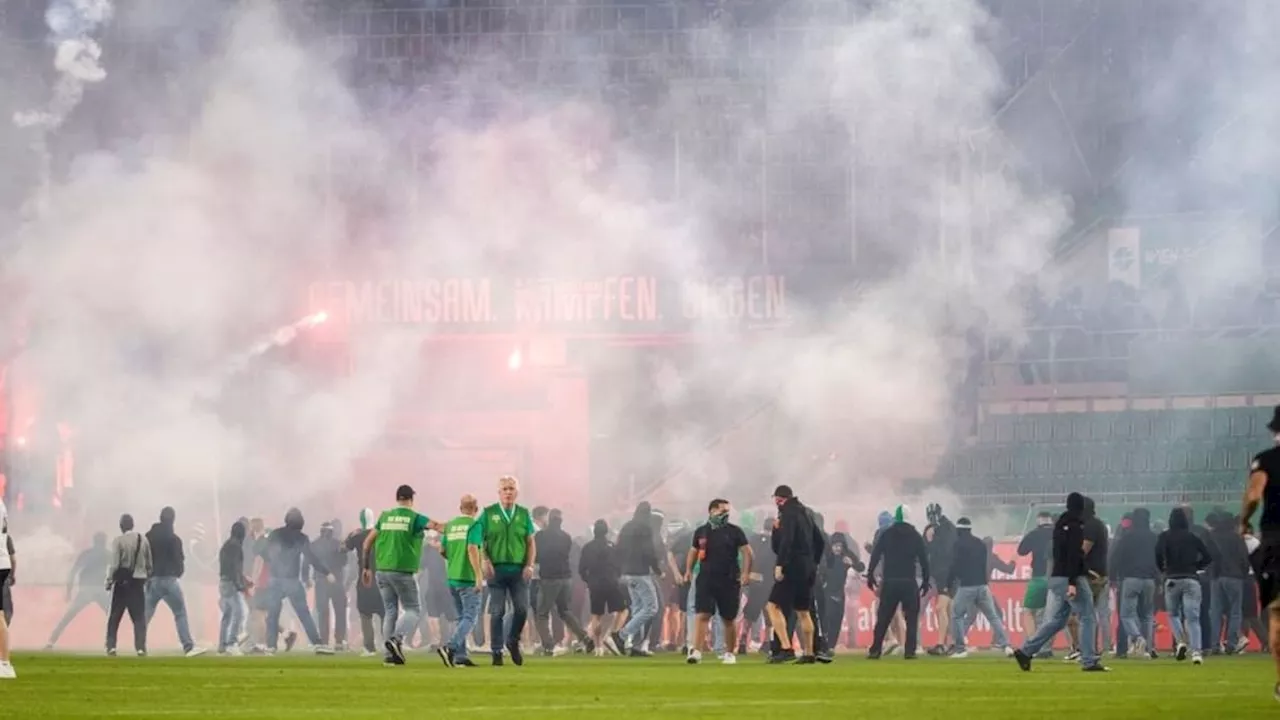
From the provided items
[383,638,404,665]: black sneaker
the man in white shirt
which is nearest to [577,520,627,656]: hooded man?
[383,638,404,665]: black sneaker

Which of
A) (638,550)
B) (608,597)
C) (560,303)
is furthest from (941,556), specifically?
(560,303)

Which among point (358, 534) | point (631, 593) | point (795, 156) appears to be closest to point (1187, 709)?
point (631, 593)

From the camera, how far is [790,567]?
22.0m

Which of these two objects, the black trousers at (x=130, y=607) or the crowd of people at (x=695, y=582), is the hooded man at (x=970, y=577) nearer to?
the crowd of people at (x=695, y=582)

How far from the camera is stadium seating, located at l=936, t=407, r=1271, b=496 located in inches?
1549

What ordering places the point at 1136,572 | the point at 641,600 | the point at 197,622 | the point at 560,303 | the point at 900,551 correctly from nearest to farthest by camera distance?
the point at 900,551 → the point at 1136,572 → the point at 641,600 → the point at 197,622 → the point at 560,303

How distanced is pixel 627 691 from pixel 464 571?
556cm

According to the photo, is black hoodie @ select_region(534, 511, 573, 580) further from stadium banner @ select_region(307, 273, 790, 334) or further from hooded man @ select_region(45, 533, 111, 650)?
stadium banner @ select_region(307, 273, 790, 334)

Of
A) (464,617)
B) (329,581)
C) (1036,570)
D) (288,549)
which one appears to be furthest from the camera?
(329,581)

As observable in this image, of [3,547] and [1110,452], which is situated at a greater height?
[1110,452]

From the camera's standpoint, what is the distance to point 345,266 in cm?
4697

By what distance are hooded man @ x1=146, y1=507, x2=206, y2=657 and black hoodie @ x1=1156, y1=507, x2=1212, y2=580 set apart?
10.9 m

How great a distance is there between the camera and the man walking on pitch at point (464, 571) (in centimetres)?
2027

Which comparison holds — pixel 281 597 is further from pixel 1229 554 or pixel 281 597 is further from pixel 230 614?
pixel 1229 554
